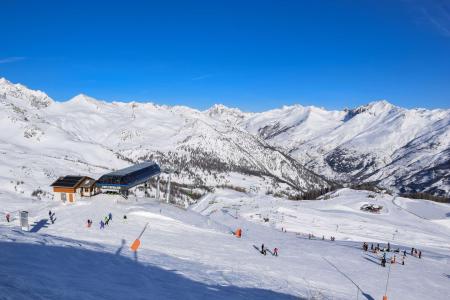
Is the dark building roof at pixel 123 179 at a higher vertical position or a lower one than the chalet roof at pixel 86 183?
higher

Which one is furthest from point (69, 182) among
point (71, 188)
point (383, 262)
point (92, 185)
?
point (383, 262)

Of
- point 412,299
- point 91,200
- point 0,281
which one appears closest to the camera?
point 0,281

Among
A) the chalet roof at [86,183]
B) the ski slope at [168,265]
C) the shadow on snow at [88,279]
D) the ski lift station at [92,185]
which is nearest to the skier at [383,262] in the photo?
the ski slope at [168,265]

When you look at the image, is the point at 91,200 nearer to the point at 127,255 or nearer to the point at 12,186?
the point at 127,255

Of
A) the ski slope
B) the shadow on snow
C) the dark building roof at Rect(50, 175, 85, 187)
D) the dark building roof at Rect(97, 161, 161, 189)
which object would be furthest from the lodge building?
the shadow on snow

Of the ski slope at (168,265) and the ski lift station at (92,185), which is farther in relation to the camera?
the ski lift station at (92,185)

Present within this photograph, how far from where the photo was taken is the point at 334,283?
36812mm

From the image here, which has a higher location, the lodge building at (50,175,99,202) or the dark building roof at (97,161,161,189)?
the dark building roof at (97,161,161,189)

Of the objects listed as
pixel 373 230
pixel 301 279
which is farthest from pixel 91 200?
pixel 373 230

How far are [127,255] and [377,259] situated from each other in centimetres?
3559

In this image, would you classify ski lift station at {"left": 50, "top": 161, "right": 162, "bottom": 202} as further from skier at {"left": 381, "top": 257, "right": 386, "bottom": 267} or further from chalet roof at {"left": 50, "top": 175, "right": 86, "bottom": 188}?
skier at {"left": 381, "top": 257, "right": 386, "bottom": 267}

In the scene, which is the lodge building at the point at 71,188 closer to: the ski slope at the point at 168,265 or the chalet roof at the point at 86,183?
the chalet roof at the point at 86,183

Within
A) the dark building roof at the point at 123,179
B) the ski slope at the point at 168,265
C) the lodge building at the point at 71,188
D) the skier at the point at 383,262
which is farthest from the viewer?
the dark building roof at the point at 123,179

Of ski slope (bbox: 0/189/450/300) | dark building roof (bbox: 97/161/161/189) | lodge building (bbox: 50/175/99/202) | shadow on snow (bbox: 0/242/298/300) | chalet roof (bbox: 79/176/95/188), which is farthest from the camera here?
dark building roof (bbox: 97/161/161/189)
